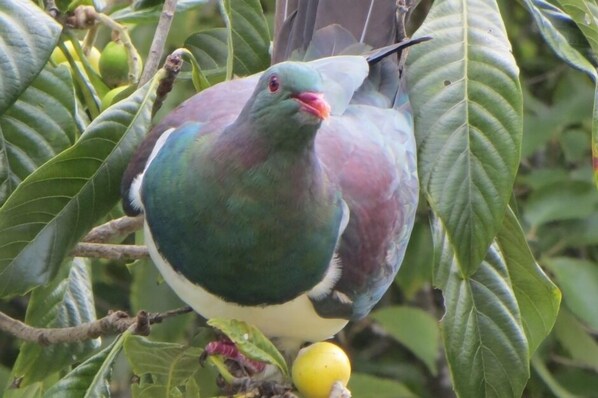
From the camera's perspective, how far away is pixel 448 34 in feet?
5.49

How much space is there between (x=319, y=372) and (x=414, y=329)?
5.17ft

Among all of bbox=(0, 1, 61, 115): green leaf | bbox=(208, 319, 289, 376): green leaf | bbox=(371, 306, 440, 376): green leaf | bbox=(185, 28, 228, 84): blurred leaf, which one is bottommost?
bbox=(371, 306, 440, 376): green leaf

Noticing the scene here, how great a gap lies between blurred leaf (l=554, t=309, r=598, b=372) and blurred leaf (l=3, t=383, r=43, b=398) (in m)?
1.56

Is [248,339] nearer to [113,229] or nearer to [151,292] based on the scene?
[113,229]

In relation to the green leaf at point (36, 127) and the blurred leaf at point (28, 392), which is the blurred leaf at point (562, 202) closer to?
the blurred leaf at point (28, 392)

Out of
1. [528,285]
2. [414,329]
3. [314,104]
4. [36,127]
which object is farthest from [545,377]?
[36,127]

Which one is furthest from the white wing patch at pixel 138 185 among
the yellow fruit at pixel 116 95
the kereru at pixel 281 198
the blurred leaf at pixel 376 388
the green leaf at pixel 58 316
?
the blurred leaf at pixel 376 388

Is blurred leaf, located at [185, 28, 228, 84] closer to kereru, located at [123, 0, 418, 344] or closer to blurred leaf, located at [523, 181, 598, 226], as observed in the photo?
kereru, located at [123, 0, 418, 344]

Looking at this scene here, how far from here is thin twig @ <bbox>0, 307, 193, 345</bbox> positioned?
1.71m

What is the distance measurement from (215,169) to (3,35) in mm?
388

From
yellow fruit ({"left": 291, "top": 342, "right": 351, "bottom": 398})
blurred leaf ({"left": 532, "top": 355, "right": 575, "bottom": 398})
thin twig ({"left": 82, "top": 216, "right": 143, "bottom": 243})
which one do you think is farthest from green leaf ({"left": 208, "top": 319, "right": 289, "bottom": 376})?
blurred leaf ({"left": 532, "top": 355, "right": 575, "bottom": 398})

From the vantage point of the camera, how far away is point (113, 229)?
192cm

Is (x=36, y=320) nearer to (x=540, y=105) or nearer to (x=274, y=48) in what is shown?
(x=274, y=48)

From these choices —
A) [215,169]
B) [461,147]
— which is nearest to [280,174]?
[215,169]
